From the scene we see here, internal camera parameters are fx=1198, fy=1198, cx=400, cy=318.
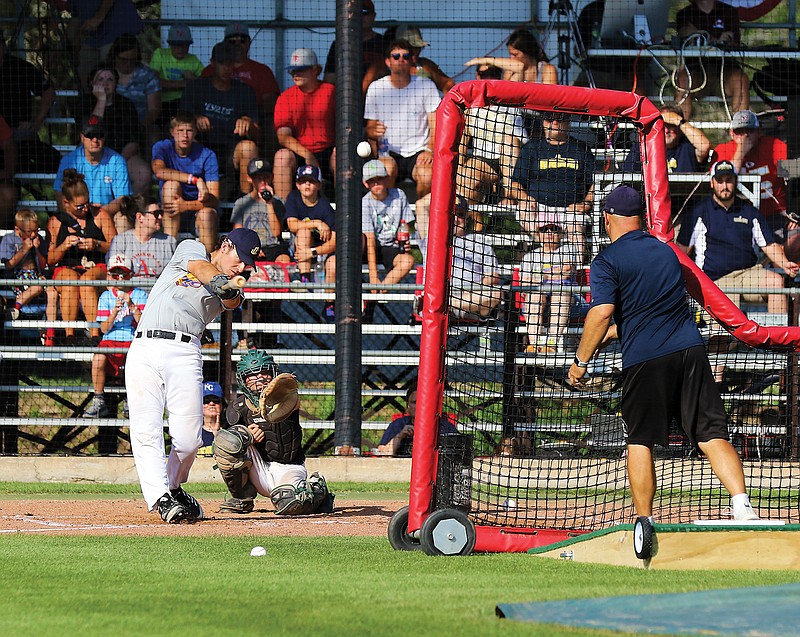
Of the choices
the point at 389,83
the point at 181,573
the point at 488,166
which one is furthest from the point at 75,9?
the point at 181,573

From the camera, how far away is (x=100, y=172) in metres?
13.4

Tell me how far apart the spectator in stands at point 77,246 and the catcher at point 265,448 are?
4480 millimetres

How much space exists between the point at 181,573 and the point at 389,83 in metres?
9.10

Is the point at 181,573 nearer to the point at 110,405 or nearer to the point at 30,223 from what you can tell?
the point at 110,405

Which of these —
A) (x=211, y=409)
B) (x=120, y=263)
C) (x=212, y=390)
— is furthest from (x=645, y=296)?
(x=120, y=263)

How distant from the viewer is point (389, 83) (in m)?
13.5

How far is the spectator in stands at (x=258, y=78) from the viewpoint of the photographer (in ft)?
45.3

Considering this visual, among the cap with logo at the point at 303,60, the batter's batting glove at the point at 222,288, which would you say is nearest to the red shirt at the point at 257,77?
the cap with logo at the point at 303,60

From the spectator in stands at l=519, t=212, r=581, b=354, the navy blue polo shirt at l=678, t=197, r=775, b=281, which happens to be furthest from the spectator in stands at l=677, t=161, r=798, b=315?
the spectator in stands at l=519, t=212, r=581, b=354

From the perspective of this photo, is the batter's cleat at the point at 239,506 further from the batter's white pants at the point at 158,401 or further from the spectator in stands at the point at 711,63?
the spectator in stands at the point at 711,63

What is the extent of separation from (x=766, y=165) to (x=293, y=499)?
25.2 feet

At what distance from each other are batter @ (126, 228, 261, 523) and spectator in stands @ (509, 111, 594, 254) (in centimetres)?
213

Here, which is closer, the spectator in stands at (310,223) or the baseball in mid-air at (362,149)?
the baseball in mid-air at (362,149)

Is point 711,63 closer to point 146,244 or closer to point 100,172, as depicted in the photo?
point 146,244
